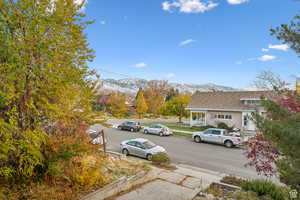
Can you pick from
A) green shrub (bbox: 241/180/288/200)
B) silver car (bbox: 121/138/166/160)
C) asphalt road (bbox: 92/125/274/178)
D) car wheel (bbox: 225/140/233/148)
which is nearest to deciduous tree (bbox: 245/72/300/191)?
green shrub (bbox: 241/180/288/200)

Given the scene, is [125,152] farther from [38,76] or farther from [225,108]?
[225,108]

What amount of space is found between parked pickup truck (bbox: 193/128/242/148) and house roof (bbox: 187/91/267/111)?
8306mm

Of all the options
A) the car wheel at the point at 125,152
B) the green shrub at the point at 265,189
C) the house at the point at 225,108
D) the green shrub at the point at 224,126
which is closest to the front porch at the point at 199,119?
the house at the point at 225,108

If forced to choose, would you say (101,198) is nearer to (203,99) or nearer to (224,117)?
(224,117)

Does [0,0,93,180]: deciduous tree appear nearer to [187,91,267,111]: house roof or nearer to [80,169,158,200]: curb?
[80,169,158,200]: curb

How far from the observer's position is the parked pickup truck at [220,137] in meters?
14.0

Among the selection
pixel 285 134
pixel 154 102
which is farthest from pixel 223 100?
pixel 154 102

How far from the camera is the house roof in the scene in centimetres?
2198

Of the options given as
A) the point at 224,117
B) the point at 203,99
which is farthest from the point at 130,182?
the point at 203,99

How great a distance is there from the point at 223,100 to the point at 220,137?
34.9ft

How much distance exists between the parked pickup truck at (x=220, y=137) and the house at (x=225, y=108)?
284 inches

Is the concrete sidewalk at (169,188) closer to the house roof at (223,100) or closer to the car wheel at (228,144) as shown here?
the car wheel at (228,144)

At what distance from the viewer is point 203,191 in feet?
19.4

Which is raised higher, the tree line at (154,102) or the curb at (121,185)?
the tree line at (154,102)
